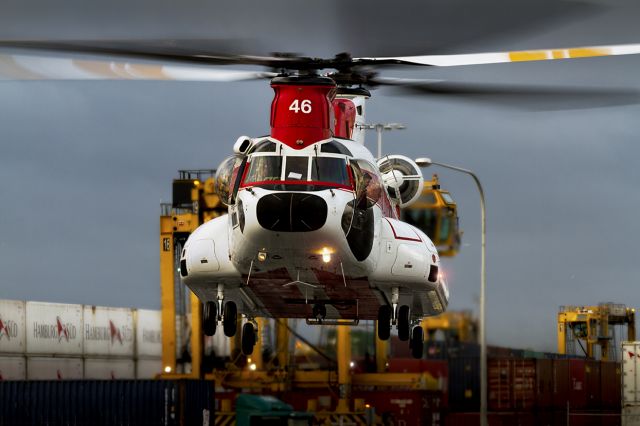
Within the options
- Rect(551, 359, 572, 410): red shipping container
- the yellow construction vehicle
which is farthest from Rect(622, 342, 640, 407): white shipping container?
the yellow construction vehicle

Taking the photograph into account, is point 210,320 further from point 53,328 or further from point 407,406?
point 407,406

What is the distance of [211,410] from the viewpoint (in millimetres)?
49438

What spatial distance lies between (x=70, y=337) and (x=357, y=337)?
1101 inches

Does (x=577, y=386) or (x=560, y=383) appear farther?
(x=577, y=386)

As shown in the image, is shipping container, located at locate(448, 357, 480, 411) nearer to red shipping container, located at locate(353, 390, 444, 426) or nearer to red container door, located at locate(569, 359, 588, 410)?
red shipping container, located at locate(353, 390, 444, 426)

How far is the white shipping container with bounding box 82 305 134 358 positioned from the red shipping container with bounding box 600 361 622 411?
1983cm

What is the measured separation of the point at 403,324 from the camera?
29.2 metres

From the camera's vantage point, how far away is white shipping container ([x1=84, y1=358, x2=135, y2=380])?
182ft

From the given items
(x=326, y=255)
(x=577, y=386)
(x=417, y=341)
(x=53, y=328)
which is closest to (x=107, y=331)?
(x=53, y=328)

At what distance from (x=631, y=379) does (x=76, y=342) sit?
21526 millimetres

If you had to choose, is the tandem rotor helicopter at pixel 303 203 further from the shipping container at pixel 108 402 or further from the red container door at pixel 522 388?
the red container door at pixel 522 388

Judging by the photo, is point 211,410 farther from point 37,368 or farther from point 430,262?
point 430,262

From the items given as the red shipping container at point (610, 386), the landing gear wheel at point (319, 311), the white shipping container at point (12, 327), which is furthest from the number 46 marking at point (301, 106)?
the red shipping container at point (610, 386)

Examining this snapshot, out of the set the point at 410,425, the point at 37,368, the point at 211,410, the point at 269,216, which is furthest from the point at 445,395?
the point at 269,216
